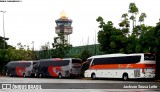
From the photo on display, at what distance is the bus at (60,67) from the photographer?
4512cm

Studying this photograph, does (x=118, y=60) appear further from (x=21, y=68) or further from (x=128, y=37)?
(x=21, y=68)

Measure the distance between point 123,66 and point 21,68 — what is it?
75.7 feet

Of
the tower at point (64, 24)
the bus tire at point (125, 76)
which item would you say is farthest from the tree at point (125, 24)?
the tower at point (64, 24)

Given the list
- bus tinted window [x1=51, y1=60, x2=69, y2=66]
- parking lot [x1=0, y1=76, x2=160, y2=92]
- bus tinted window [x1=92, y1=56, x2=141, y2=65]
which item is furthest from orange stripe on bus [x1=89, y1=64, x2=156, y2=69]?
bus tinted window [x1=51, y1=60, x2=69, y2=66]

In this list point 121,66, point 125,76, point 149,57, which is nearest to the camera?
point 149,57

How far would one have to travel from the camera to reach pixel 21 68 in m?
55.8

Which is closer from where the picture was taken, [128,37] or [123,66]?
[123,66]

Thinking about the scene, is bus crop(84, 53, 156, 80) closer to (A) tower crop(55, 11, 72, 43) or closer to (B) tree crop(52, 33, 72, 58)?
(B) tree crop(52, 33, 72, 58)

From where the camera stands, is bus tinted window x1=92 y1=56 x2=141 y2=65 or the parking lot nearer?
the parking lot

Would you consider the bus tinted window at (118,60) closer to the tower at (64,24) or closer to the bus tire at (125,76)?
the bus tire at (125,76)

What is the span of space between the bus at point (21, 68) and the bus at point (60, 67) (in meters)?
2.58

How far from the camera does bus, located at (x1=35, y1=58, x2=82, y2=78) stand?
45125 mm

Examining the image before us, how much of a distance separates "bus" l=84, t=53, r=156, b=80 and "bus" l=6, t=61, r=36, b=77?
1405cm

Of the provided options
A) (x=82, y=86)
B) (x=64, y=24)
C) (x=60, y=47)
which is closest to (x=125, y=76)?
(x=82, y=86)
